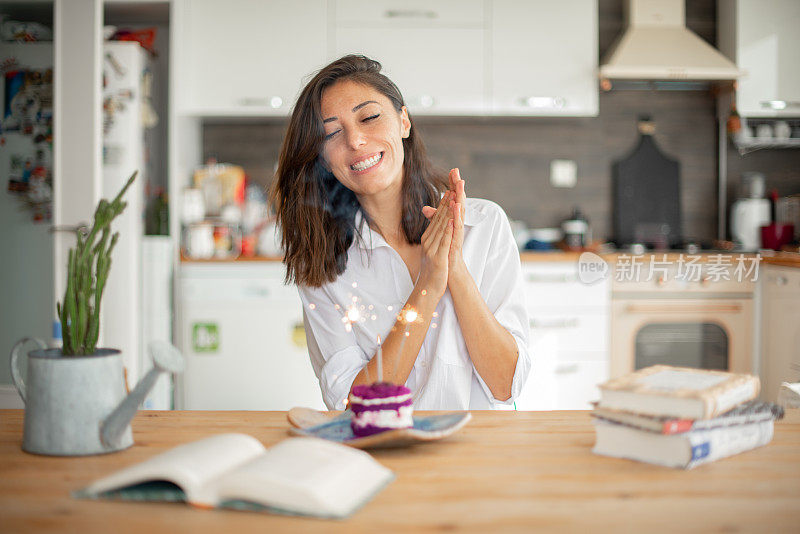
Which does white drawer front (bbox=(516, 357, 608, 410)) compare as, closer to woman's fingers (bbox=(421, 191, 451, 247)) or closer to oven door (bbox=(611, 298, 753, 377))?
oven door (bbox=(611, 298, 753, 377))

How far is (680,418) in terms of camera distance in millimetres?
847

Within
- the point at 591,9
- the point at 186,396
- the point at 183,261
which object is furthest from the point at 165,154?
the point at 591,9

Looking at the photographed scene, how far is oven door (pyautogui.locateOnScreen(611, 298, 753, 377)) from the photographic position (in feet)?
10.8

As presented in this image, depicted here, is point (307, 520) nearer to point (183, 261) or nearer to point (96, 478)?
point (96, 478)

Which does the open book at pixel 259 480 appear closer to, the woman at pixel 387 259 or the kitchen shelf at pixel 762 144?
the woman at pixel 387 259

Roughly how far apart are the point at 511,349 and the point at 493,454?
521 millimetres

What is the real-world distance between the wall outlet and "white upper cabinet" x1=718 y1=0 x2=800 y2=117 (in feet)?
2.71

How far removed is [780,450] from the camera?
3.08ft

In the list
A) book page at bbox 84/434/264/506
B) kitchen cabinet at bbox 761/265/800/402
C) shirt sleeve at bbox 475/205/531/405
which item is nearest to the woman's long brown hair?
shirt sleeve at bbox 475/205/531/405

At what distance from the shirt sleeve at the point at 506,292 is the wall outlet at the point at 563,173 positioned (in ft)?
7.61

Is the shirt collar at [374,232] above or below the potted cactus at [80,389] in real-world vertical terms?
above

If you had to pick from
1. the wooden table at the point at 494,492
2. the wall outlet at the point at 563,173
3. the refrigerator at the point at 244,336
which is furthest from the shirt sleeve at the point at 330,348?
the wall outlet at the point at 563,173

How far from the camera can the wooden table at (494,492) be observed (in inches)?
27.2

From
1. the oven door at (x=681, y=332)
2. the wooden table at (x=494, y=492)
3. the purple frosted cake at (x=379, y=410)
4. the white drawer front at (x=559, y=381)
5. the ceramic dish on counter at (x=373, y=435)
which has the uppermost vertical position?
the purple frosted cake at (x=379, y=410)
